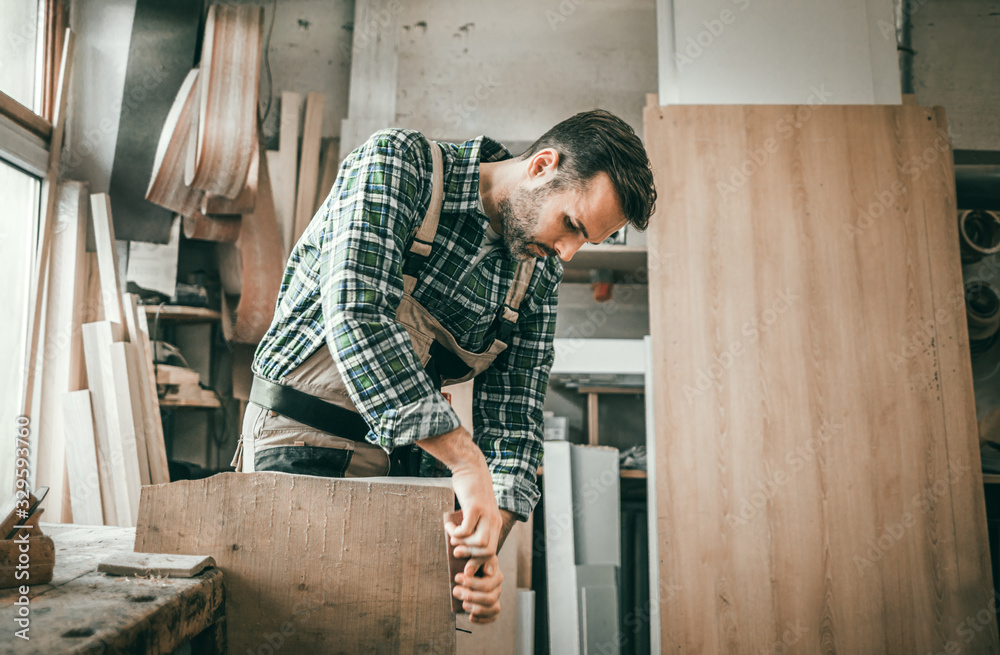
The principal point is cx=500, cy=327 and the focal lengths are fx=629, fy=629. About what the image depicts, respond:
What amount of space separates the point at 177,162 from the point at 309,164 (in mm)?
548

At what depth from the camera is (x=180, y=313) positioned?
2.57 m

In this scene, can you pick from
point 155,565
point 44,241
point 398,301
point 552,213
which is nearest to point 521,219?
point 552,213

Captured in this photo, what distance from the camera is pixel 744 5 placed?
264 centimetres

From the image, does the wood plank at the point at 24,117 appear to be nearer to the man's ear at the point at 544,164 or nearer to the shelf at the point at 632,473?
the man's ear at the point at 544,164

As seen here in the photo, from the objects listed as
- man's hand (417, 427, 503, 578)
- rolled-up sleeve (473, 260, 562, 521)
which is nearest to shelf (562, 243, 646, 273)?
rolled-up sleeve (473, 260, 562, 521)

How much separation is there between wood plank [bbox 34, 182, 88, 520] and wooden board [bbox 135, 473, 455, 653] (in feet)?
5.87

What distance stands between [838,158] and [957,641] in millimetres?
1741

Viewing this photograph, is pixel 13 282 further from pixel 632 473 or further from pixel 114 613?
pixel 632 473

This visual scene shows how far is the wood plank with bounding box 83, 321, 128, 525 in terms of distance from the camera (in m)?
2.28

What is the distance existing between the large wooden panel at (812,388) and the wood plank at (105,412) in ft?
6.41

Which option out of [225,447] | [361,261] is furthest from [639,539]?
[361,261]

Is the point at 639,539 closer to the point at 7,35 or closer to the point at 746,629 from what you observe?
the point at 746,629

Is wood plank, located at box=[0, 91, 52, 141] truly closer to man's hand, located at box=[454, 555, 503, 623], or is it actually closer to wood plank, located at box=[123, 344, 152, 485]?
wood plank, located at box=[123, 344, 152, 485]

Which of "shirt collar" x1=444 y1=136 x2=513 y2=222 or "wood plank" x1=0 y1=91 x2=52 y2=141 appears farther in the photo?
"wood plank" x1=0 y1=91 x2=52 y2=141
